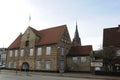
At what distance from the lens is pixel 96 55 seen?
4553cm

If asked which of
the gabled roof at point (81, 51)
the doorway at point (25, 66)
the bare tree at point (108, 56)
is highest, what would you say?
the gabled roof at point (81, 51)

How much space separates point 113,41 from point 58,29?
15.6 metres

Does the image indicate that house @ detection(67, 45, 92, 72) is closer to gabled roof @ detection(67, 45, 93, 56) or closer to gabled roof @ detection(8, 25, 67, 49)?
gabled roof @ detection(67, 45, 93, 56)

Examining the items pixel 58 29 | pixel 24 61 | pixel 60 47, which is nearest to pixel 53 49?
pixel 60 47

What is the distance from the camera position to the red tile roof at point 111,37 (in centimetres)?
4847

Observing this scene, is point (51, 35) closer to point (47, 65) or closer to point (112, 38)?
point (47, 65)

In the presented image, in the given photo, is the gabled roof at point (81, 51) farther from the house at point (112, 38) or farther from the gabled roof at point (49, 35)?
the gabled roof at point (49, 35)

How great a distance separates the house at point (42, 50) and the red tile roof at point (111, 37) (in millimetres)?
11011

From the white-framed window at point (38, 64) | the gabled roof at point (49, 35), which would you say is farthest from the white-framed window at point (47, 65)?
the gabled roof at point (49, 35)

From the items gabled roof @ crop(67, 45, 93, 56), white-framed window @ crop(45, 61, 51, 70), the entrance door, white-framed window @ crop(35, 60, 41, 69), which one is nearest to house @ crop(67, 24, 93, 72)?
gabled roof @ crop(67, 45, 93, 56)

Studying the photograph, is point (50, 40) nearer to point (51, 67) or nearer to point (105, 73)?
point (51, 67)

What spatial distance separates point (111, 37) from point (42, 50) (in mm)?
18817

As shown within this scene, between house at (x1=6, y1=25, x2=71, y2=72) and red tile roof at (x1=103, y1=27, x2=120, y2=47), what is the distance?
36.1 feet

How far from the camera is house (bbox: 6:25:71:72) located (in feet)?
167
